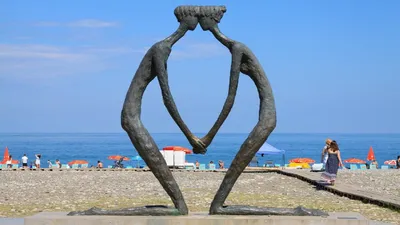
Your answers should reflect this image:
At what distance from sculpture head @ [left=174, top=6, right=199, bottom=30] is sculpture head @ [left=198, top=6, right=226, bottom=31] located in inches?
3.0

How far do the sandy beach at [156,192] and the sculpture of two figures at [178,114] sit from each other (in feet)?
15.3

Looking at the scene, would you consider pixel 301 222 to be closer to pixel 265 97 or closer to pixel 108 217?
pixel 265 97

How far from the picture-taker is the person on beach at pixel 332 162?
67.2 feet

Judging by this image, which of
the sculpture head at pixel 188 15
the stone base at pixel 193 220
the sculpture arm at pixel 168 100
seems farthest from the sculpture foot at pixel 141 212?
the sculpture head at pixel 188 15

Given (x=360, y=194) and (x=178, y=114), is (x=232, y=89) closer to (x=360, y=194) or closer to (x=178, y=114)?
(x=178, y=114)

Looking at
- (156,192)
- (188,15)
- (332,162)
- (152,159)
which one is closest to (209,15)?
(188,15)

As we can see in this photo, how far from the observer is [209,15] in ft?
35.0

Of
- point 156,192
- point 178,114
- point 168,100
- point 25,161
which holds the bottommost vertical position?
point 156,192

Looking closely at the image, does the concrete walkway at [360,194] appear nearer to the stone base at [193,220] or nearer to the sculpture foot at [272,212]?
the sculpture foot at [272,212]

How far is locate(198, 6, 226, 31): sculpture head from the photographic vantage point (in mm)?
10672

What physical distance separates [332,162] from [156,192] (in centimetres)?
525

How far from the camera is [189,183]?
25.0m

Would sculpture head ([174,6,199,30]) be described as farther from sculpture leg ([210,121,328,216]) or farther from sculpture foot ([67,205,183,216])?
sculpture foot ([67,205,183,216])

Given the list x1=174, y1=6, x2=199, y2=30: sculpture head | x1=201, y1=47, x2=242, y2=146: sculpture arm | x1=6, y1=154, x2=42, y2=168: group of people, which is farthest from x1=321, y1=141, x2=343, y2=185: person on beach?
x1=6, y1=154, x2=42, y2=168: group of people
